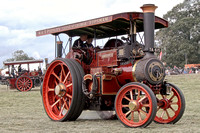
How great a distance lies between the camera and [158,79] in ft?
19.6

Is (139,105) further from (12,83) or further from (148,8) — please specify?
(12,83)

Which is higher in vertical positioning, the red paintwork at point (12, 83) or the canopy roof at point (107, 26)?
the canopy roof at point (107, 26)

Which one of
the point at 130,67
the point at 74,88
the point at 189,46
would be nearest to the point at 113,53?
the point at 130,67

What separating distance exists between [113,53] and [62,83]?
1.19 m

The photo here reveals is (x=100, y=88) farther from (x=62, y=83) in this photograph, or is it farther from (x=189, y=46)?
(x=189, y=46)

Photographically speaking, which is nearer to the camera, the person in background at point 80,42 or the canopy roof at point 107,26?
the canopy roof at point 107,26

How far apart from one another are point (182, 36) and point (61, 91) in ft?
152

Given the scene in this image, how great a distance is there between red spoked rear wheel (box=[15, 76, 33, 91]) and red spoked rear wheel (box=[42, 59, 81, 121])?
12.1 meters

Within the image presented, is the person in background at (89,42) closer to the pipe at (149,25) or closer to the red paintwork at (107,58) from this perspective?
the red paintwork at (107,58)

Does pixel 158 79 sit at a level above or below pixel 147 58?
below

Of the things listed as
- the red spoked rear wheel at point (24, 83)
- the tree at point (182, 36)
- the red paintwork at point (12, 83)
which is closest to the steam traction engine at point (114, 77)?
the red spoked rear wheel at point (24, 83)

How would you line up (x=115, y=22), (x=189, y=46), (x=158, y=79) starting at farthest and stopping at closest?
(x=189, y=46) → (x=115, y=22) → (x=158, y=79)

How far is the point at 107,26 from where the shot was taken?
721 cm

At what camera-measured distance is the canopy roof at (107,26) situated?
625cm
